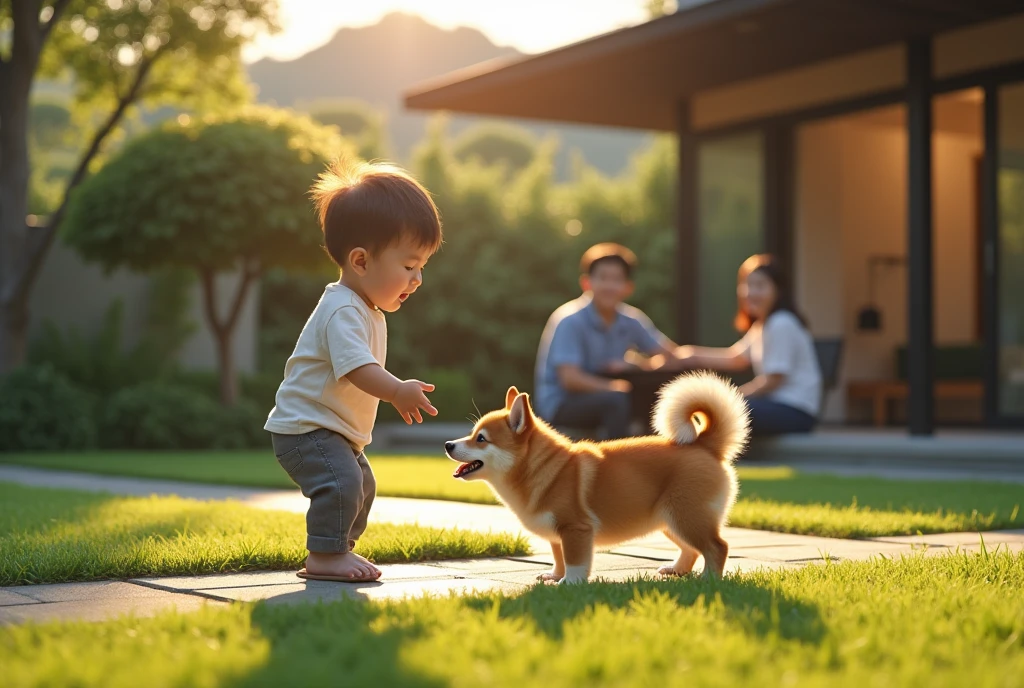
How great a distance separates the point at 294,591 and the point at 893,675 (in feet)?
5.83

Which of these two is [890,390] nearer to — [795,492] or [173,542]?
[795,492]

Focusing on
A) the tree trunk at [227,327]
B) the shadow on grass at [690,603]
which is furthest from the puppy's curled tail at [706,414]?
the tree trunk at [227,327]

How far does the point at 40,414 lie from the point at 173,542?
28.5 ft

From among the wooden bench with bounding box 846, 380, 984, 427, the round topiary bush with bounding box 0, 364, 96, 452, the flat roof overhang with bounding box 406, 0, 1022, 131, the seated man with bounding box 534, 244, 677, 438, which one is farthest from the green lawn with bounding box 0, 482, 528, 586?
the wooden bench with bounding box 846, 380, 984, 427

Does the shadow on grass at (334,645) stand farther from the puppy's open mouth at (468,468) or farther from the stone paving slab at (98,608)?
the puppy's open mouth at (468,468)

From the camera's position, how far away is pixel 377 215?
154 inches

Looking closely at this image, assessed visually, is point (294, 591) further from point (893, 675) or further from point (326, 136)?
point (326, 136)

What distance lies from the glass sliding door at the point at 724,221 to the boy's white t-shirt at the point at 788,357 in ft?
11.2

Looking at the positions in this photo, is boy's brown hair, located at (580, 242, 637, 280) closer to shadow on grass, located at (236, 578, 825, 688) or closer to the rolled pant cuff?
the rolled pant cuff

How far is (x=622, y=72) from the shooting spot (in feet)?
39.9

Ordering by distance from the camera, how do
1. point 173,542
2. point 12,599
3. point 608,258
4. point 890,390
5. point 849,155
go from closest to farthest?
point 12,599 → point 173,542 → point 608,258 → point 890,390 → point 849,155

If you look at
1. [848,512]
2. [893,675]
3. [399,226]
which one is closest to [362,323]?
[399,226]

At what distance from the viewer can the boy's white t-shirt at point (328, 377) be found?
388 cm

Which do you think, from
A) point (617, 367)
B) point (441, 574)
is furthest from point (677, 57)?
point (441, 574)
